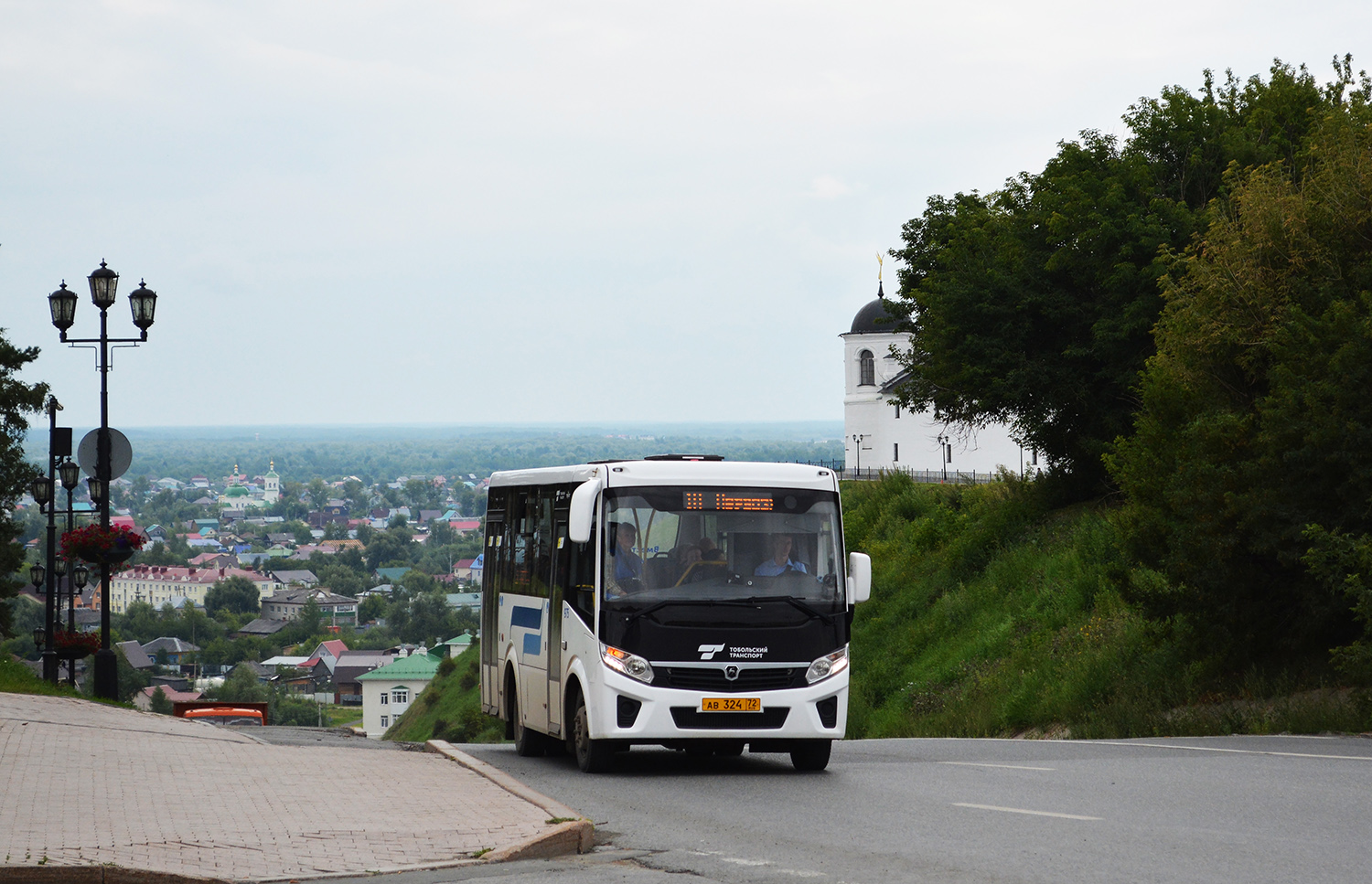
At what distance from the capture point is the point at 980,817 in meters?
10.9

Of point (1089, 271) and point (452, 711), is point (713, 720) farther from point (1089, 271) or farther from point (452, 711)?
point (452, 711)

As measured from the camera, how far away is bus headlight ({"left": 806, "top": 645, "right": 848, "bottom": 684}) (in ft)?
45.4

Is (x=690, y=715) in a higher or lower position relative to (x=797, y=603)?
lower

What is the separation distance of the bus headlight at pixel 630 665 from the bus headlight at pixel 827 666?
1442 mm

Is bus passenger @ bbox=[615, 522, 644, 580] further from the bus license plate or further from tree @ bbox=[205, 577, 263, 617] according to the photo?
tree @ bbox=[205, 577, 263, 617]

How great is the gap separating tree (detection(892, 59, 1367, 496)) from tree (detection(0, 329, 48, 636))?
24656mm

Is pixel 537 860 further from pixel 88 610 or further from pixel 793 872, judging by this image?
pixel 88 610

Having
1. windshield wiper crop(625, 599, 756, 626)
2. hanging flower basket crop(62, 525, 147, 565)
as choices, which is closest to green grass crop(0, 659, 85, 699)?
hanging flower basket crop(62, 525, 147, 565)

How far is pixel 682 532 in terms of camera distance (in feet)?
46.3

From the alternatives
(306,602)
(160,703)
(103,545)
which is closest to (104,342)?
(103,545)

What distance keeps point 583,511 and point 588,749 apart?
2.24 meters

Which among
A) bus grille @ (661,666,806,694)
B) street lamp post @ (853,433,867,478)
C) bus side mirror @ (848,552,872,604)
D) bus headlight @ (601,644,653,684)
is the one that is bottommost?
bus grille @ (661,666,806,694)

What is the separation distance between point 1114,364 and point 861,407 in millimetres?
66631

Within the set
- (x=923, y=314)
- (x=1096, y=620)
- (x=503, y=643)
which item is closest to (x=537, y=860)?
(x=503, y=643)
